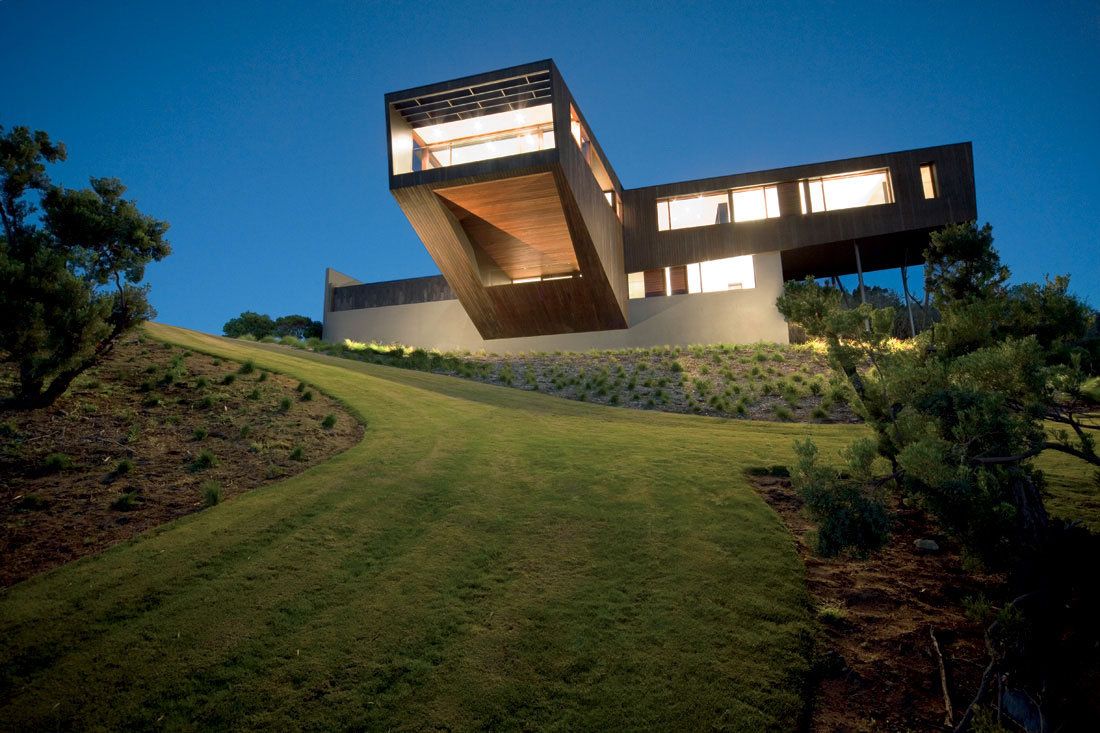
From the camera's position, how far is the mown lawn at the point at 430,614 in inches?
128

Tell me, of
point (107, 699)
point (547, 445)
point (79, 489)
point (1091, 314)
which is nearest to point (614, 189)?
point (547, 445)

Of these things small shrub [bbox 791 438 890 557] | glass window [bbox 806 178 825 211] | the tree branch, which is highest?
glass window [bbox 806 178 825 211]

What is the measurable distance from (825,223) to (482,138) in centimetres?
1579

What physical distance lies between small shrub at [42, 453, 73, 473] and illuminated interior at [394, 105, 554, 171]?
15.6 metres

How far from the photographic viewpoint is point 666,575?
15.3ft

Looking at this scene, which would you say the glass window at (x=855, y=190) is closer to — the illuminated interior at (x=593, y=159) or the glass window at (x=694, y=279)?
the glass window at (x=694, y=279)

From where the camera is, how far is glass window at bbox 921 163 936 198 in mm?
23359

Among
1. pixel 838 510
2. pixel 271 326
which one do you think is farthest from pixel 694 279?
pixel 271 326

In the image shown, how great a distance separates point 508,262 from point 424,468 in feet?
59.0

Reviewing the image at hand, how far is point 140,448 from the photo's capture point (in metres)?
7.15

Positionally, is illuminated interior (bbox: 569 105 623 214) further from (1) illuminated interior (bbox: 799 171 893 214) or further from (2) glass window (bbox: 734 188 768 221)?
(1) illuminated interior (bbox: 799 171 893 214)

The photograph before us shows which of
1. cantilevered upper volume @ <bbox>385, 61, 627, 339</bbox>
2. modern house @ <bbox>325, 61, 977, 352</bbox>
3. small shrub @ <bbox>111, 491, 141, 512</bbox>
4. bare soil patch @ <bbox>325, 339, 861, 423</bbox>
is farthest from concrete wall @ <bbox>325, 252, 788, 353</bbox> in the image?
small shrub @ <bbox>111, 491, 141, 512</bbox>

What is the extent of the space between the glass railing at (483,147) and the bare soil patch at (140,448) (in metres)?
11.8

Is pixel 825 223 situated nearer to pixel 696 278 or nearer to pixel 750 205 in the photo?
pixel 750 205
